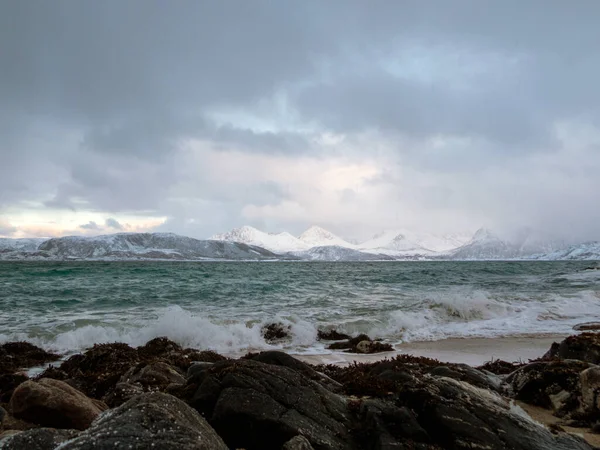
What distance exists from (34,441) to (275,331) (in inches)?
522

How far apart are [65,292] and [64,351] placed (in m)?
19.8

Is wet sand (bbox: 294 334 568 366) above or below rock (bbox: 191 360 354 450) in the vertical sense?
below

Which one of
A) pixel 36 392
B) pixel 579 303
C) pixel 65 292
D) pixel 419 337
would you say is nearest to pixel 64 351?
pixel 36 392

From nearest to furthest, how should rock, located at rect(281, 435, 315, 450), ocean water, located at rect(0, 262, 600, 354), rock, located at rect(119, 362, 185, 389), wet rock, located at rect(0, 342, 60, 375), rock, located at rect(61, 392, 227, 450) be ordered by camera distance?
1. rock, located at rect(61, 392, 227, 450)
2. rock, located at rect(281, 435, 315, 450)
3. rock, located at rect(119, 362, 185, 389)
4. wet rock, located at rect(0, 342, 60, 375)
5. ocean water, located at rect(0, 262, 600, 354)

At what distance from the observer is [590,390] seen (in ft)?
21.9

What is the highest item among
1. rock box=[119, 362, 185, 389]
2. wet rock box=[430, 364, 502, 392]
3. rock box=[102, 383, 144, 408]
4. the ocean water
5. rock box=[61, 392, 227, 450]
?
rock box=[61, 392, 227, 450]

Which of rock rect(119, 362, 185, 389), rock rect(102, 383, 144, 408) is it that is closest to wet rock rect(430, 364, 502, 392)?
rock rect(119, 362, 185, 389)

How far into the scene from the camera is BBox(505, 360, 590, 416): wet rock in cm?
706

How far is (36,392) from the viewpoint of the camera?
18.9ft

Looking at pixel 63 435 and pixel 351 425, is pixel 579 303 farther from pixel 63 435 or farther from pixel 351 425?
pixel 63 435

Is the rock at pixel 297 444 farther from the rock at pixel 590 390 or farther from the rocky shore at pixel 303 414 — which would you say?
the rock at pixel 590 390

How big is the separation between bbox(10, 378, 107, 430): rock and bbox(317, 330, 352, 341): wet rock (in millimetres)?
11896

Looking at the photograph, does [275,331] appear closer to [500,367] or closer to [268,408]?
[500,367]

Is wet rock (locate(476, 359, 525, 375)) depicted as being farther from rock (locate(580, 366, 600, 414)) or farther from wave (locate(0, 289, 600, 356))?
wave (locate(0, 289, 600, 356))
